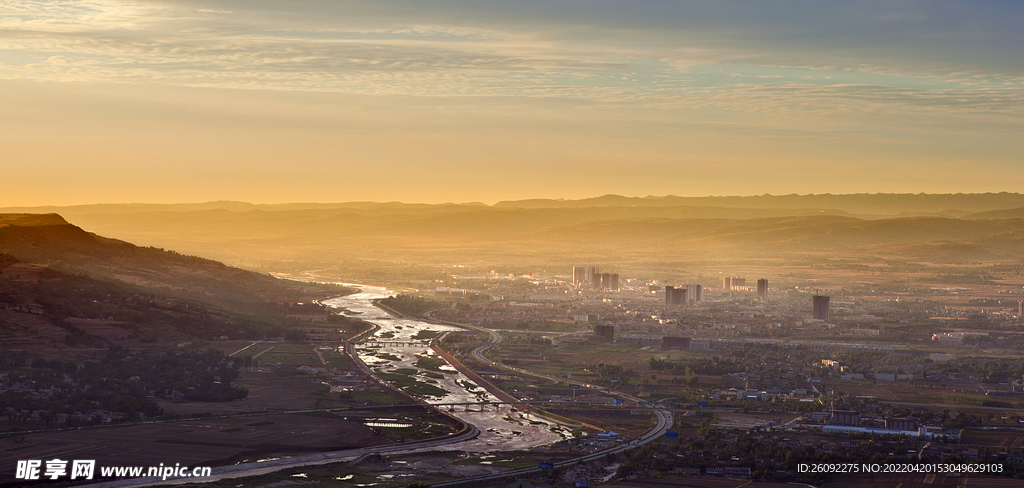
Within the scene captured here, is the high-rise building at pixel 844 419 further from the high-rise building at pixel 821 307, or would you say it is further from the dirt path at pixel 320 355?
the high-rise building at pixel 821 307

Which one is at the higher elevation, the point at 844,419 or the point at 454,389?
the point at 844,419

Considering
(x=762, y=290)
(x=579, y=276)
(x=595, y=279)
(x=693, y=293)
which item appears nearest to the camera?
(x=693, y=293)

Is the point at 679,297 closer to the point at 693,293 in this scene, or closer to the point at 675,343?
the point at 693,293

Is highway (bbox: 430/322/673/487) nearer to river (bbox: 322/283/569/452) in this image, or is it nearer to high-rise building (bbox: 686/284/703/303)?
river (bbox: 322/283/569/452)

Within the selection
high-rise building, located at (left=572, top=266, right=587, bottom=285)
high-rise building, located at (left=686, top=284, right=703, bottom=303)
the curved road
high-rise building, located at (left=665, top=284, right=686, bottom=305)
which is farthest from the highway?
high-rise building, located at (left=572, top=266, right=587, bottom=285)

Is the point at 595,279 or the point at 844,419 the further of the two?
the point at 595,279

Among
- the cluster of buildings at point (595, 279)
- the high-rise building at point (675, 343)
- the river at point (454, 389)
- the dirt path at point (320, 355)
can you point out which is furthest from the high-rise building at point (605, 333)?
the cluster of buildings at point (595, 279)

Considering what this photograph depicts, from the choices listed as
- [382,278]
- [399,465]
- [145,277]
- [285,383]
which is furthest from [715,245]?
[399,465]

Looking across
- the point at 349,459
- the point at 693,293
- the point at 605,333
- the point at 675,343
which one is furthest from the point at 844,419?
the point at 693,293
